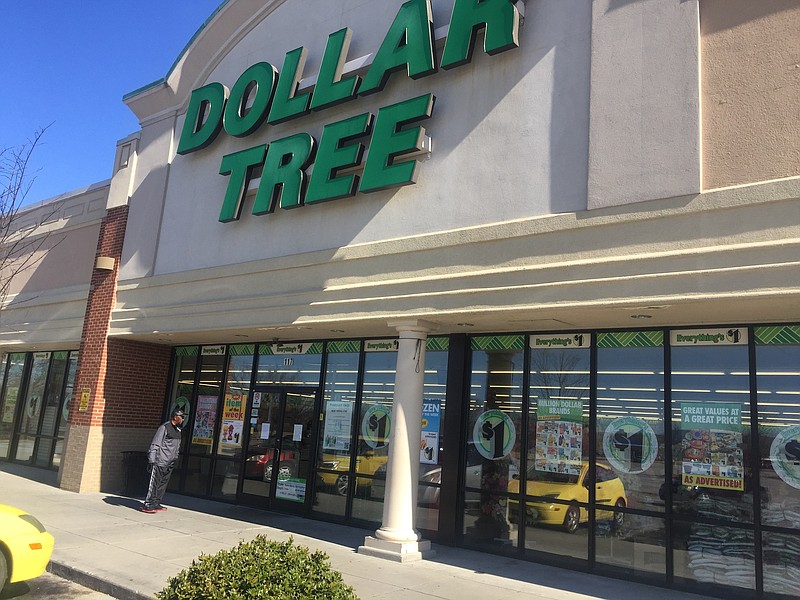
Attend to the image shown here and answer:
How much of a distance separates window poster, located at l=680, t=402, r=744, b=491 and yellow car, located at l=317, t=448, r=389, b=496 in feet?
17.2

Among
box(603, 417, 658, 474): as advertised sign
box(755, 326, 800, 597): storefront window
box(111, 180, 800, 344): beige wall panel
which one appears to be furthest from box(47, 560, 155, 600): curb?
box(755, 326, 800, 597): storefront window

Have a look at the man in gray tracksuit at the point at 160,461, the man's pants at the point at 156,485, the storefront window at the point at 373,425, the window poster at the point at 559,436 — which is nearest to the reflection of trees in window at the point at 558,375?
the window poster at the point at 559,436

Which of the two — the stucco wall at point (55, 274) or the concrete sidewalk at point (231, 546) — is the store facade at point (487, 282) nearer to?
the concrete sidewalk at point (231, 546)

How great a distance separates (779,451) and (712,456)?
0.79m

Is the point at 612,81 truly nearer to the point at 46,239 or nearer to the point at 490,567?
the point at 490,567

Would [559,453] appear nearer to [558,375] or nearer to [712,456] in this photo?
[558,375]

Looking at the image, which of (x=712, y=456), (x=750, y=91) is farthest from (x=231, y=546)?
(x=750, y=91)

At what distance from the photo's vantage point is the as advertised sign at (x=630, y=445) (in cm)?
923

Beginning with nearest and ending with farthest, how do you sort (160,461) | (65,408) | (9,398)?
(160,461) → (65,408) → (9,398)

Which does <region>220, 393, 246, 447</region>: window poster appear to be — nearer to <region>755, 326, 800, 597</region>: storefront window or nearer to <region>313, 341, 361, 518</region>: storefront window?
<region>313, 341, 361, 518</region>: storefront window

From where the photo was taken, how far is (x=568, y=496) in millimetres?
9750

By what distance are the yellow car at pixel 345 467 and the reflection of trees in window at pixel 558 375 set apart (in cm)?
333

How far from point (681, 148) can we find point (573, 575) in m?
5.84

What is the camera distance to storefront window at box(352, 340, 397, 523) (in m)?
12.1
